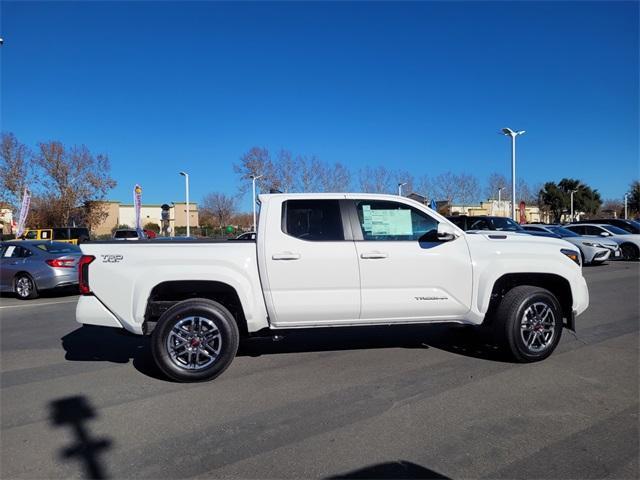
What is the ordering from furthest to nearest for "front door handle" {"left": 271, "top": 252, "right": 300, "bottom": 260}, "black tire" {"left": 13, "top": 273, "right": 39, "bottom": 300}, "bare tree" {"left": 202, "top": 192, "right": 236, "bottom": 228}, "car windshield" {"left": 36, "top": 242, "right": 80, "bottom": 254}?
"bare tree" {"left": 202, "top": 192, "right": 236, "bottom": 228}
"car windshield" {"left": 36, "top": 242, "right": 80, "bottom": 254}
"black tire" {"left": 13, "top": 273, "right": 39, "bottom": 300}
"front door handle" {"left": 271, "top": 252, "right": 300, "bottom": 260}

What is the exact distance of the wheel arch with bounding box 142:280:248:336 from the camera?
16.7 feet

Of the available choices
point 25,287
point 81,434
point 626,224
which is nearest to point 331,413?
point 81,434

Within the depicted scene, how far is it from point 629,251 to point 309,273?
20578mm

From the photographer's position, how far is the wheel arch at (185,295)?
5.08m

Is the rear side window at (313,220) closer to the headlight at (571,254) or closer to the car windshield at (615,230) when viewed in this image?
the headlight at (571,254)

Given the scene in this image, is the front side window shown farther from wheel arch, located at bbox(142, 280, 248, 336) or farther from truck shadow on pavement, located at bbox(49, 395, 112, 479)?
truck shadow on pavement, located at bbox(49, 395, 112, 479)

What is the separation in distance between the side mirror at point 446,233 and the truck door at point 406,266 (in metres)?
0.08

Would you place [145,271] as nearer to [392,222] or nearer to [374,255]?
[374,255]

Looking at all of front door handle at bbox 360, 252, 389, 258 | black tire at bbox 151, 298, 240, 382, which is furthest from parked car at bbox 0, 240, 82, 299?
front door handle at bbox 360, 252, 389, 258

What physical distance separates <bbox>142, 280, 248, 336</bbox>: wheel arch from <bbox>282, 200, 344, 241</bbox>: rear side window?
3.07 ft

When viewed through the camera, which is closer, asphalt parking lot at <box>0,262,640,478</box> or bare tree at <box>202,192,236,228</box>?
asphalt parking lot at <box>0,262,640,478</box>

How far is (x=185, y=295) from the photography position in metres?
5.39

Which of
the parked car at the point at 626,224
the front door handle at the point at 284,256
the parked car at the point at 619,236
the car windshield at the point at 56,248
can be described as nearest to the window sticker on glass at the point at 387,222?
the front door handle at the point at 284,256

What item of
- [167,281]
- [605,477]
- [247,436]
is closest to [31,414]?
[167,281]
